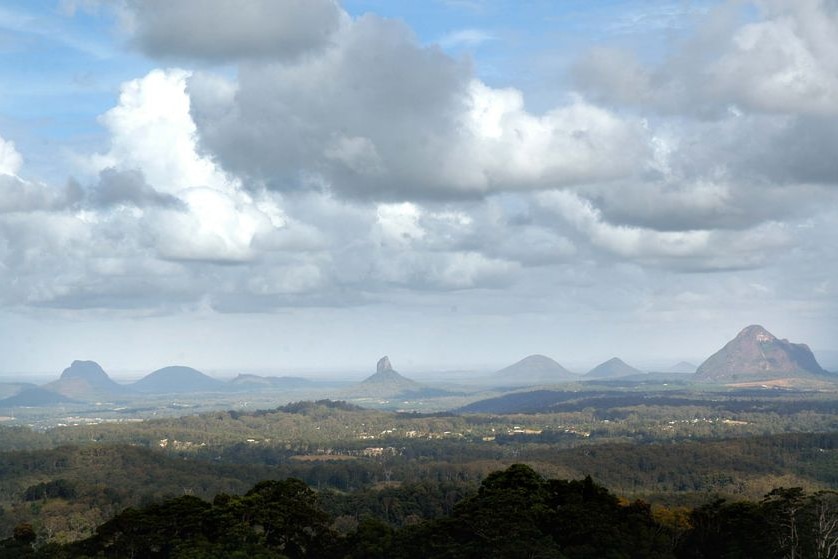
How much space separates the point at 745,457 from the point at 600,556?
159093 mm

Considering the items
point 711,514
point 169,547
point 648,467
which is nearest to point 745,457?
point 648,467

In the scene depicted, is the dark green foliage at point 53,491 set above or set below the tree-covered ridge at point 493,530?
below

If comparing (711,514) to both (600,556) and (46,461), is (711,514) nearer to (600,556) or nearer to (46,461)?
(600,556)

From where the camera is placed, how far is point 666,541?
205 ft

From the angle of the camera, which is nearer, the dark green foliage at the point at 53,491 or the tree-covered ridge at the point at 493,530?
the tree-covered ridge at the point at 493,530

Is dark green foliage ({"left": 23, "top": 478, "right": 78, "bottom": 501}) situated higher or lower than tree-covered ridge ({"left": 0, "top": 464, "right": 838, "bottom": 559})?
lower

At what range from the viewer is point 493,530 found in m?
56.7

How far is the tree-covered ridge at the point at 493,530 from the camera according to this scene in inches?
2239

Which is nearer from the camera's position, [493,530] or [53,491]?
[493,530]

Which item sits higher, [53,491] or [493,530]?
[493,530]

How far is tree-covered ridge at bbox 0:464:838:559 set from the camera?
187 ft

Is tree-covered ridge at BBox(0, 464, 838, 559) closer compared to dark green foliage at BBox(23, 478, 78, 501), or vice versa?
tree-covered ridge at BBox(0, 464, 838, 559)

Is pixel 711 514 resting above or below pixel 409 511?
above

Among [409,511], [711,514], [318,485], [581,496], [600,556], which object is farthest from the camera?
[318,485]
